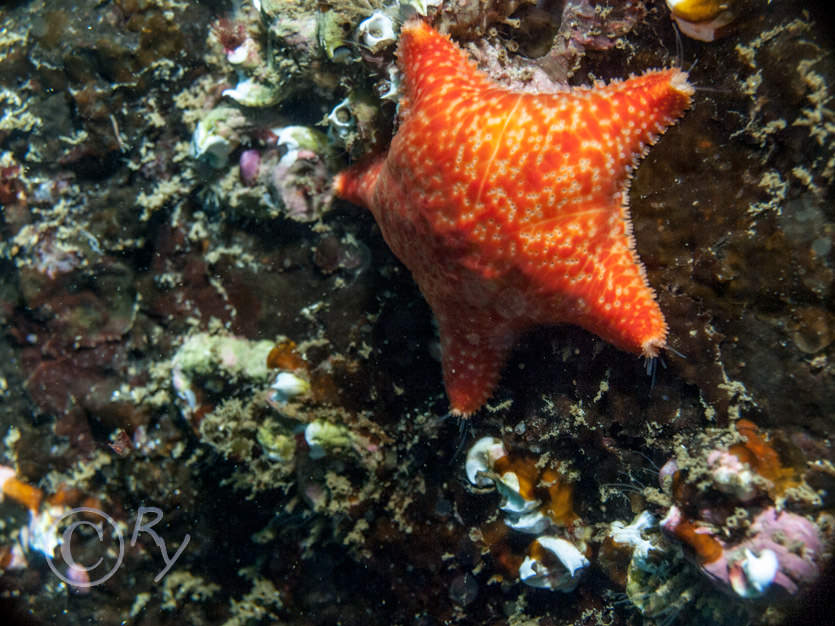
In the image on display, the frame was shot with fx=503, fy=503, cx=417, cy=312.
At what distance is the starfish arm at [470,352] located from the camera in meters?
3.15

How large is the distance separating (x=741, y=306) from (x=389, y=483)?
291 cm

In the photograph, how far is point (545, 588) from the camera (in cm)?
388

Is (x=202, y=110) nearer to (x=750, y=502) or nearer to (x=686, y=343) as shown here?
(x=686, y=343)

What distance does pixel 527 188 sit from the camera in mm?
2592

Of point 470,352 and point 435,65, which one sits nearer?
point 435,65

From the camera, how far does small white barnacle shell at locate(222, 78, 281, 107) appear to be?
4066 millimetres

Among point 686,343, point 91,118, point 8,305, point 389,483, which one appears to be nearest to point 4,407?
point 8,305

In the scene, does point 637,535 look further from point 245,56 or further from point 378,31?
point 245,56

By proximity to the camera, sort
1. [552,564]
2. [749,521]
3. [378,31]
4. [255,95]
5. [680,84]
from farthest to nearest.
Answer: [255,95], [552,564], [378,31], [749,521], [680,84]

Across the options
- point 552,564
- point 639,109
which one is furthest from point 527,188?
point 552,564

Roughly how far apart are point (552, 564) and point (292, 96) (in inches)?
166

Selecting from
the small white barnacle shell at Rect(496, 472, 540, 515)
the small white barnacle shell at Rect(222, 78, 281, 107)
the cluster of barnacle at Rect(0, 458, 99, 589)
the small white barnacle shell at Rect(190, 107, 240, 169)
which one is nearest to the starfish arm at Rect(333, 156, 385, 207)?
the small white barnacle shell at Rect(222, 78, 281, 107)

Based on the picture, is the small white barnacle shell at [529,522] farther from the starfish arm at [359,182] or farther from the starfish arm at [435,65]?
the starfish arm at [435,65]

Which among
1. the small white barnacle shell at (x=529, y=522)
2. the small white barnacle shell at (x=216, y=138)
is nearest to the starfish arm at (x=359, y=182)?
the small white barnacle shell at (x=216, y=138)
